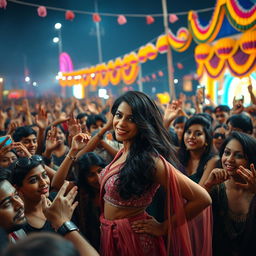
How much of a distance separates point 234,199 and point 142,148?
842 mm

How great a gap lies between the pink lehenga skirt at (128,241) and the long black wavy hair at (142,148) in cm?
18

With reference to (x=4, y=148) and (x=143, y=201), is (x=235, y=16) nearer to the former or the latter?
(x=4, y=148)

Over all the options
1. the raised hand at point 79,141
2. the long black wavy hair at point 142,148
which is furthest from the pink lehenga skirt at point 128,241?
the raised hand at point 79,141

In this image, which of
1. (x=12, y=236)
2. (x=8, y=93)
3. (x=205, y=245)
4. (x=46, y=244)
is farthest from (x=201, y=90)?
(x=8, y=93)

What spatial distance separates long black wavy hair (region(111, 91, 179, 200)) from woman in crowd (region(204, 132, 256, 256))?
18.7 inches

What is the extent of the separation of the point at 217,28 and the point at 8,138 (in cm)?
835

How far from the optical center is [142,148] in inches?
81.4

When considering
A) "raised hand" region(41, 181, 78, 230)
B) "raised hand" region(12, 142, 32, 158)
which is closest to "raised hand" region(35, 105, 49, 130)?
"raised hand" region(12, 142, 32, 158)

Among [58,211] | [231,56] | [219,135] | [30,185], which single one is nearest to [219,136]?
[219,135]

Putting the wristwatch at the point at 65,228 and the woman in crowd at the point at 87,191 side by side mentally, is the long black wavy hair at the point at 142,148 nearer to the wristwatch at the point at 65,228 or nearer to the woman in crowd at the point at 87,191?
the wristwatch at the point at 65,228

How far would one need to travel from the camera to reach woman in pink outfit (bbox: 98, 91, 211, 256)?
1936mm

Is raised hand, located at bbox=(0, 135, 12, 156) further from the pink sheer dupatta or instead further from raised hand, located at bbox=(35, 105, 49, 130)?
the pink sheer dupatta

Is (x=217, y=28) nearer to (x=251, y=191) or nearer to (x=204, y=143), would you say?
(x=204, y=143)

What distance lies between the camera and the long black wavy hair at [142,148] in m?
1.93
